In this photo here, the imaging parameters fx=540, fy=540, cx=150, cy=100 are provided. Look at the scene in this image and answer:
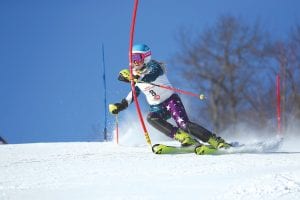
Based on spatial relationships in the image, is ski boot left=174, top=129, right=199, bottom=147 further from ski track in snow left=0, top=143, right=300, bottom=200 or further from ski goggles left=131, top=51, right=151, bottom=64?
ski goggles left=131, top=51, right=151, bottom=64

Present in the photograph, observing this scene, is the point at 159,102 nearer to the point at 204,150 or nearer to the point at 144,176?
the point at 204,150

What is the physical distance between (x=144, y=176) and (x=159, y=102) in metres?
2.29

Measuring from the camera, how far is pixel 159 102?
607cm

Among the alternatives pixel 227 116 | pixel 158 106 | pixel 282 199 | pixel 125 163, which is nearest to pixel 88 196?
pixel 282 199

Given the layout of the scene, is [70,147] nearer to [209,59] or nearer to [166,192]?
[166,192]

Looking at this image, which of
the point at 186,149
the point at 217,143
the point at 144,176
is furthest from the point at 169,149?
the point at 144,176

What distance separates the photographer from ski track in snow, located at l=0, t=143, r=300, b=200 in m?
3.15

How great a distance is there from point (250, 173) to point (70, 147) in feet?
9.81

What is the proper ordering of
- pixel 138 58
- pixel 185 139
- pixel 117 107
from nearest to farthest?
pixel 185 139 → pixel 138 58 → pixel 117 107

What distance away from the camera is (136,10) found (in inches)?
240

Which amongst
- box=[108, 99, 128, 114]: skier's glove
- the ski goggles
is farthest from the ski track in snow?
the ski goggles

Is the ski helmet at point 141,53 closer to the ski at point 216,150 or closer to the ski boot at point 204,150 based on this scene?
the ski at point 216,150

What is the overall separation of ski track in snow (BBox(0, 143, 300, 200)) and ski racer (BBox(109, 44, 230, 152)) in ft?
1.62

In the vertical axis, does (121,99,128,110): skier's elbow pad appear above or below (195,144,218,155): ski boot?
above
